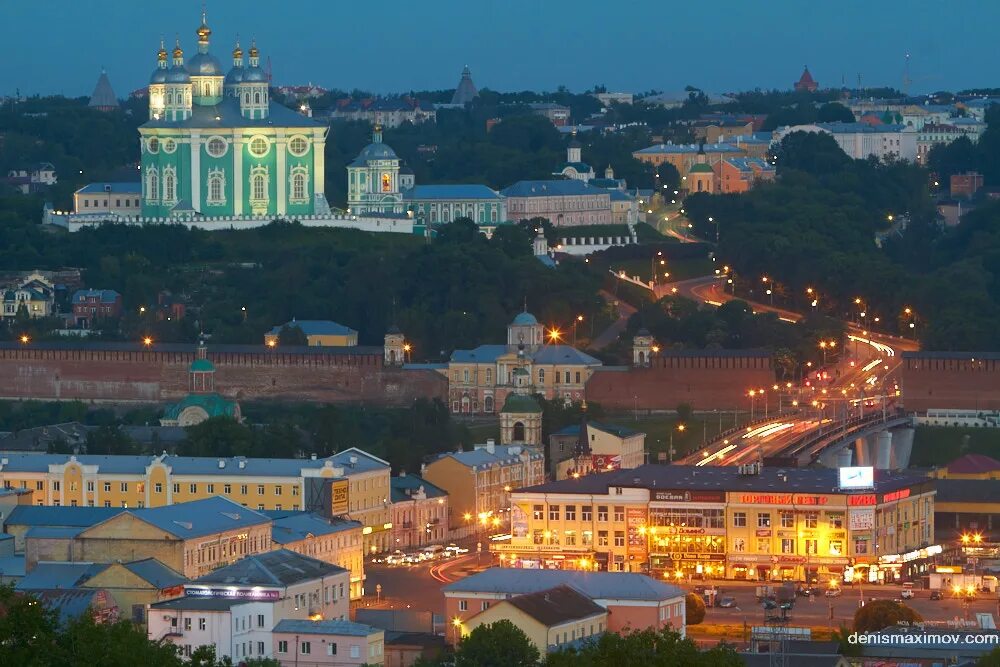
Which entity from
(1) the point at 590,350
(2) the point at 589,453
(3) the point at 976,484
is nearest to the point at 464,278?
(1) the point at 590,350

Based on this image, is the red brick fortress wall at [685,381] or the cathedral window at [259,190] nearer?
the red brick fortress wall at [685,381]

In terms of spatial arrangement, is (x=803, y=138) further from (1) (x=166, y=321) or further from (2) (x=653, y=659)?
(2) (x=653, y=659)

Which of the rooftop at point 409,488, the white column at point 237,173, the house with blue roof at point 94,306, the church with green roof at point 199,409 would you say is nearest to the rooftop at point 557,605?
the rooftop at point 409,488

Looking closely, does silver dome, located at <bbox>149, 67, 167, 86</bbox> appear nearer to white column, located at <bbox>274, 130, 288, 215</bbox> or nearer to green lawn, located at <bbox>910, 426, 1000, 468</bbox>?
white column, located at <bbox>274, 130, 288, 215</bbox>

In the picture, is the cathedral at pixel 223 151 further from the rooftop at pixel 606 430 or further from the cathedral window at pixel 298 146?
the rooftop at pixel 606 430

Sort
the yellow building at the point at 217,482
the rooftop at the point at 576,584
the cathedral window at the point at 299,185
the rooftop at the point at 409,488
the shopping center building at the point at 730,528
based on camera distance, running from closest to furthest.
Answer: the rooftop at the point at 576,584 → the shopping center building at the point at 730,528 → the yellow building at the point at 217,482 → the rooftop at the point at 409,488 → the cathedral window at the point at 299,185
